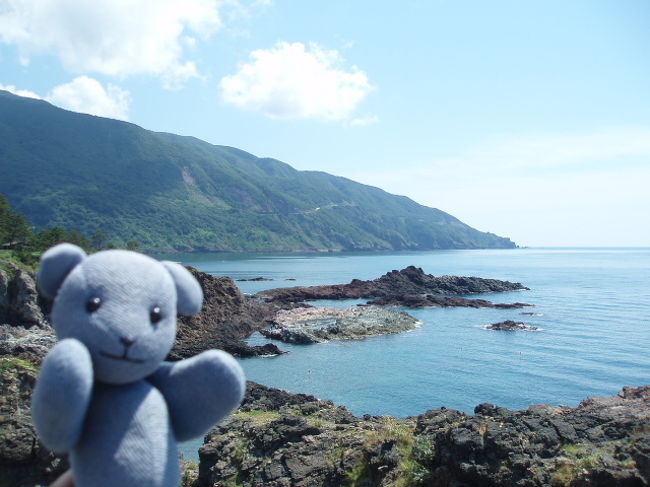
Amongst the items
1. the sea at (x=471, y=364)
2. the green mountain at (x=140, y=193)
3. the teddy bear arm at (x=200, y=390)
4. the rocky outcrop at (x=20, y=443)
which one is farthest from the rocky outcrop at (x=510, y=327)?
the green mountain at (x=140, y=193)

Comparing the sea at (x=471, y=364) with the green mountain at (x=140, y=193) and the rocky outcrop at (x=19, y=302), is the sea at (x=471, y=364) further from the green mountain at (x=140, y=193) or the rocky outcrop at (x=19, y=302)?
the green mountain at (x=140, y=193)

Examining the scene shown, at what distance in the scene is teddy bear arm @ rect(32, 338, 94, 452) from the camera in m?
2.44

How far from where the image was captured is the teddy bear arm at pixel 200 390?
2924 millimetres

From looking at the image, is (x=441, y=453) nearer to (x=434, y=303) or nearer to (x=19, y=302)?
(x=19, y=302)

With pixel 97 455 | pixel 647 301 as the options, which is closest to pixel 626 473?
pixel 97 455

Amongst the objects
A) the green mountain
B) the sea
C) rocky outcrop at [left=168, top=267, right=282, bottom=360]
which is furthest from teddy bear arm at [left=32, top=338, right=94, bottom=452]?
the green mountain

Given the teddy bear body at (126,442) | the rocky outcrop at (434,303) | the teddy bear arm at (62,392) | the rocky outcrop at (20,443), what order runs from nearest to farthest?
the teddy bear arm at (62,392) < the teddy bear body at (126,442) < the rocky outcrop at (20,443) < the rocky outcrop at (434,303)

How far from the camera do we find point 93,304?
104 inches

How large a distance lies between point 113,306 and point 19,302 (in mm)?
25932

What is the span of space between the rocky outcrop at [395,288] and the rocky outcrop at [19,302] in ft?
87.7

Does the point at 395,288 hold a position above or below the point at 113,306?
below

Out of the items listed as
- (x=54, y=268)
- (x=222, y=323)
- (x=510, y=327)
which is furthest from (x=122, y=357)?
(x=510, y=327)

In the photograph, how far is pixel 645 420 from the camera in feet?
27.3

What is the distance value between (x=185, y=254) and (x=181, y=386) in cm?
12972
